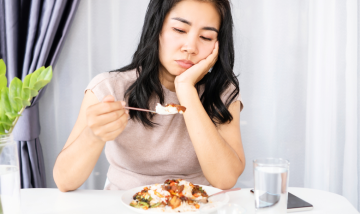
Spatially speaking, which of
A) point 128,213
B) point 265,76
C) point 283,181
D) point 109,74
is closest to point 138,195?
point 128,213

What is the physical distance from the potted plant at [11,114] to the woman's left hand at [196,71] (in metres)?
0.75

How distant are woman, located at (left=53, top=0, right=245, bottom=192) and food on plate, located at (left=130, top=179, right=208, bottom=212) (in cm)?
35

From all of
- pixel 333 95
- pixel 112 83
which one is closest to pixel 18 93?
pixel 112 83

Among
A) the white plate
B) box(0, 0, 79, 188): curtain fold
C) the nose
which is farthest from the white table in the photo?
box(0, 0, 79, 188): curtain fold

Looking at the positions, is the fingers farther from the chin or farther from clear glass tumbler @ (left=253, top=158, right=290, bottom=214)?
clear glass tumbler @ (left=253, top=158, right=290, bottom=214)

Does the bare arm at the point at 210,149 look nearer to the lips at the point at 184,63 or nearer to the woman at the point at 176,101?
the woman at the point at 176,101

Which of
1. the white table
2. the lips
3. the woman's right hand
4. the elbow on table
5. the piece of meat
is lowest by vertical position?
the elbow on table

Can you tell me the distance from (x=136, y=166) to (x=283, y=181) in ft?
2.83

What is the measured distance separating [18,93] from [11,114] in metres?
0.05

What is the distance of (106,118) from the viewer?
99 centimetres

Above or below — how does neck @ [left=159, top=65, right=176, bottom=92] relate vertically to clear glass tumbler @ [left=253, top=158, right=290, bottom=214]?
above

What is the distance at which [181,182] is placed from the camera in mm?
1010

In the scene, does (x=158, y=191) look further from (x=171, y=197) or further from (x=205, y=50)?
(x=205, y=50)

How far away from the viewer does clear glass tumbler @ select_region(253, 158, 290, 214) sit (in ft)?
2.37
